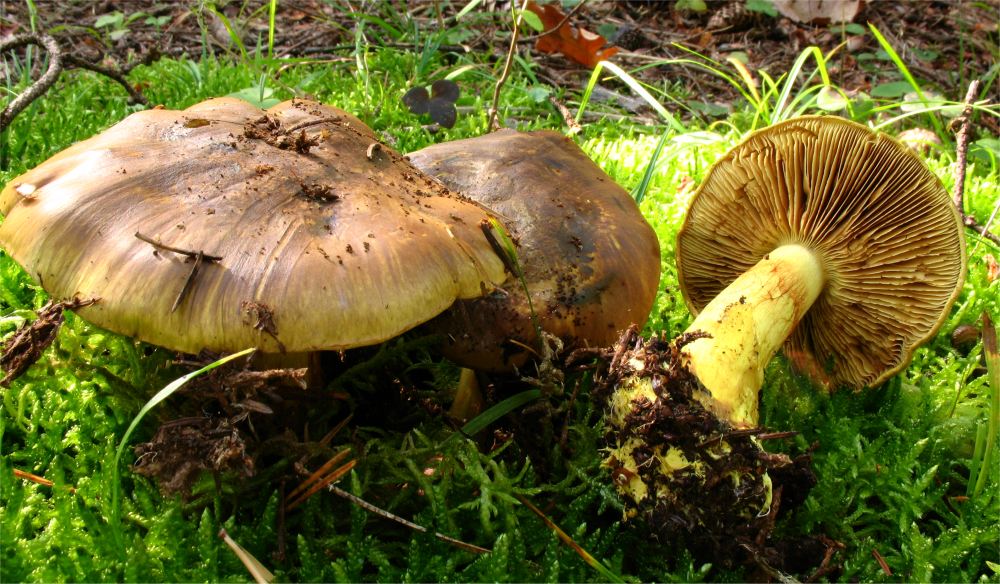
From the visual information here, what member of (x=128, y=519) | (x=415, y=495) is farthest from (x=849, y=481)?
(x=128, y=519)

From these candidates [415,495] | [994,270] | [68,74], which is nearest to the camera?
[415,495]

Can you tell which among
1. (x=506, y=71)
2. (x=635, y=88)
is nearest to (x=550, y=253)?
(x=506, y=71)

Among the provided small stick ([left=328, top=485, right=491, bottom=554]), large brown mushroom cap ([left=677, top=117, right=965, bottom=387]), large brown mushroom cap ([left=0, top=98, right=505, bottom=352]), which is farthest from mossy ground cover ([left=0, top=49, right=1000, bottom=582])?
large brown mushroom cap ([left=0, top=98, right=505, bottom=352])

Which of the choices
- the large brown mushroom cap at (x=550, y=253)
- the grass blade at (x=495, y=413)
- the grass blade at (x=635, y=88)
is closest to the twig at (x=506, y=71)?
the grass blade at (x=635, y=88)

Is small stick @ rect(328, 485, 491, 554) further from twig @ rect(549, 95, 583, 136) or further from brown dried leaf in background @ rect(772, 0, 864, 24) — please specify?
brown dried leaf in background @ rect(772, 0, 864, 24)

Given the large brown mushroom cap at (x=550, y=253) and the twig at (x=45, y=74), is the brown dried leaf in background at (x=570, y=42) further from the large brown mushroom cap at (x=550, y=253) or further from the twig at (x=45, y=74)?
the large brown mushroom cap at (x=550, y=253)

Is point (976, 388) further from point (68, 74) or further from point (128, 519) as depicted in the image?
point (68, 74)

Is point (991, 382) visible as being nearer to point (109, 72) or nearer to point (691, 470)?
point (691, 470)

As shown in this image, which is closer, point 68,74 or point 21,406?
point 21,406

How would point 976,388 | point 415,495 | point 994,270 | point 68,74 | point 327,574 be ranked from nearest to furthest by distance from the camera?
point 327,574
point 415,495
point 976,388
point 994,270
point 68,74
